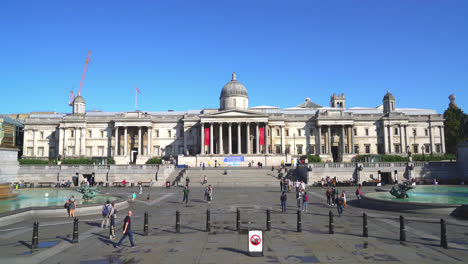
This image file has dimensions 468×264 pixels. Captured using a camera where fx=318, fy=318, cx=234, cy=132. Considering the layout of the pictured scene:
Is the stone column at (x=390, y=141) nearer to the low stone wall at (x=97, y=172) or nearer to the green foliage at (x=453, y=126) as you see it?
the green foliage at (x=453, y=126)

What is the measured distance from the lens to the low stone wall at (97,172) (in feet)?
173

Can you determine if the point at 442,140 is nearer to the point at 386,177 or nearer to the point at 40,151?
the point at 386,177

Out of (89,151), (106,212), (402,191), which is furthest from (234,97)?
(106,212)

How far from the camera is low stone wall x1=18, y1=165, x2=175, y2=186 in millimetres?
52656

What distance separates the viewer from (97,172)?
53156 mm

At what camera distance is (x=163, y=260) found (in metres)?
12.3

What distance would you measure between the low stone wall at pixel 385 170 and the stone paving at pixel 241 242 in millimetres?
27748

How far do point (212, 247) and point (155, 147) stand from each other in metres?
69.9

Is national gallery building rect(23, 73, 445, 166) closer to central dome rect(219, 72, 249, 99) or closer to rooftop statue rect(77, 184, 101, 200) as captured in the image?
central dome rect(219, 72, 249, 99)

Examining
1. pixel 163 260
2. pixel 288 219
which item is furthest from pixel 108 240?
pixel 288 219

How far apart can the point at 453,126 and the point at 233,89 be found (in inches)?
2179

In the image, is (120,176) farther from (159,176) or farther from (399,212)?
(399,212)

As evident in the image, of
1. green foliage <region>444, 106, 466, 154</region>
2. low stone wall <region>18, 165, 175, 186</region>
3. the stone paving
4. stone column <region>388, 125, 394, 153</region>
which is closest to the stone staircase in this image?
low stone wall <region>18, 165, 175, 186</region>

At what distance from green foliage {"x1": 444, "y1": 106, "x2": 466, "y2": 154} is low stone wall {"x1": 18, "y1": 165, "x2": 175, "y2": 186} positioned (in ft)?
229
